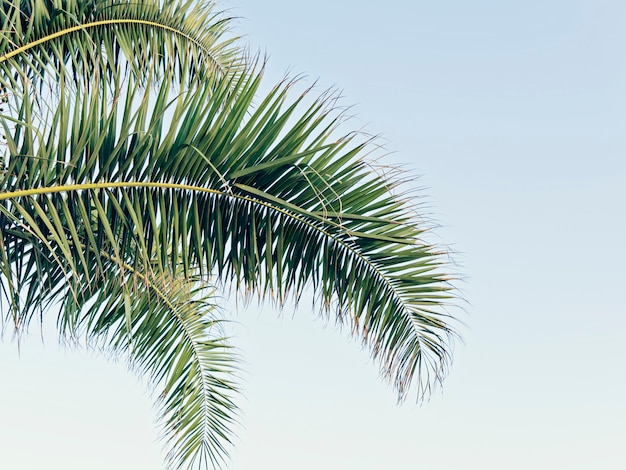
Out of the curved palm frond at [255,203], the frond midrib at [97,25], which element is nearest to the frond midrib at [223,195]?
the curved palm frond at [255,203]

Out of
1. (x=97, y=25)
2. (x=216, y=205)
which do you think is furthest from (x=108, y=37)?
(x=216, y=205)

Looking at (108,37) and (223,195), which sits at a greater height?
(108,37)

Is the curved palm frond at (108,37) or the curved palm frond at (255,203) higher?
the curved palm frond at (108,37)

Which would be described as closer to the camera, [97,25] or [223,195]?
[223,195]

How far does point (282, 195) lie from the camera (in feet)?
9.50

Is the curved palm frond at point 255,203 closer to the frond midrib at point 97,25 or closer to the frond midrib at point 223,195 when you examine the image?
the frond midrib at point 223,195

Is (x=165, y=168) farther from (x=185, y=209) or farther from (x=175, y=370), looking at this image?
(x=175, y=370)

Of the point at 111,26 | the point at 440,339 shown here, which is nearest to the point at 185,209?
the point at 440,339

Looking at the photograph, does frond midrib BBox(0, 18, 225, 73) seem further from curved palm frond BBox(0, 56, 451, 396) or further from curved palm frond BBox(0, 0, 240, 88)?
curved palm frond BBox(0, 56, 451, 396)

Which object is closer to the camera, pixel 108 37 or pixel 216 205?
pixel 216 205

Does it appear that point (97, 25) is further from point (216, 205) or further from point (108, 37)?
point (216, 205)

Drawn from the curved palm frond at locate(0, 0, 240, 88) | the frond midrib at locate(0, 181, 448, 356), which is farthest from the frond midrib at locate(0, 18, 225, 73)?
the frond midrib at locate(0, 181, 448, 356)

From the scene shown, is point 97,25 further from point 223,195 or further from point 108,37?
point 223,195

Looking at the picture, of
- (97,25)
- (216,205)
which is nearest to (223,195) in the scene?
(216,205)
